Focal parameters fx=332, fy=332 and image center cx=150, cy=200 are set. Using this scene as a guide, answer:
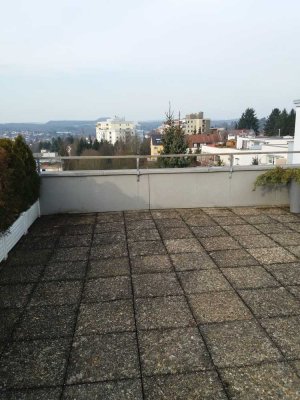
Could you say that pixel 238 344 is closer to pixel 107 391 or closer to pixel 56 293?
pixel 107 391

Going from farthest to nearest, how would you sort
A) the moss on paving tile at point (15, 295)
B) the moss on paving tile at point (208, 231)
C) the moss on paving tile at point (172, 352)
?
the moss on paving tile at point (208, 231), the moss on paving tile at point (15, 295), the moss on paving tile at point (172, 352)

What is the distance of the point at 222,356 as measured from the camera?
2.52m

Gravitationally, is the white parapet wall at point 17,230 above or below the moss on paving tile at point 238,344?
above

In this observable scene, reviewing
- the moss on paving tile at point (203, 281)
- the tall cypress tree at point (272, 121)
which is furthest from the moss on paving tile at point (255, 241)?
the tall cypress tree at point (272, 121)

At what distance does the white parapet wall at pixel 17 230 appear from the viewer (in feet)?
14.9

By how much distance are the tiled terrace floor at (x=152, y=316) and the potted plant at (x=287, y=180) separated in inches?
53.5

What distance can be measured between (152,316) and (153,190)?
169 inches

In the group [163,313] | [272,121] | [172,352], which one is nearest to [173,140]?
[163,313]

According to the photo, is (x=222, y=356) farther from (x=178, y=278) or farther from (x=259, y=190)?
(x=259, y=190)

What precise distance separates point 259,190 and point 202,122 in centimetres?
9474

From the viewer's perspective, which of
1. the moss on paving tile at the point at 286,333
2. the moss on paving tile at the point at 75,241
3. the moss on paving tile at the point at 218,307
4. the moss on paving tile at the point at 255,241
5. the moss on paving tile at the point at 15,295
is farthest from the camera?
the moss on paving tile at the point at 75,241

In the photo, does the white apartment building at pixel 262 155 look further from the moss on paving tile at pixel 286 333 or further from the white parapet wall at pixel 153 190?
the moss on paving tile at pixel 286 333

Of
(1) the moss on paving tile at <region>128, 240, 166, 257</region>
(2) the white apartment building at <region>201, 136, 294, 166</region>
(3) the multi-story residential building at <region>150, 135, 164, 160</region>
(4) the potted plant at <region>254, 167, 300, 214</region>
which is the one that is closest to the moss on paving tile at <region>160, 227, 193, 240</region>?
(1) the moss on paving tile at <region>128, 240, 166, 257</region>

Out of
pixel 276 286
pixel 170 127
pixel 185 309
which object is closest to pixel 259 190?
pixel 276 286
